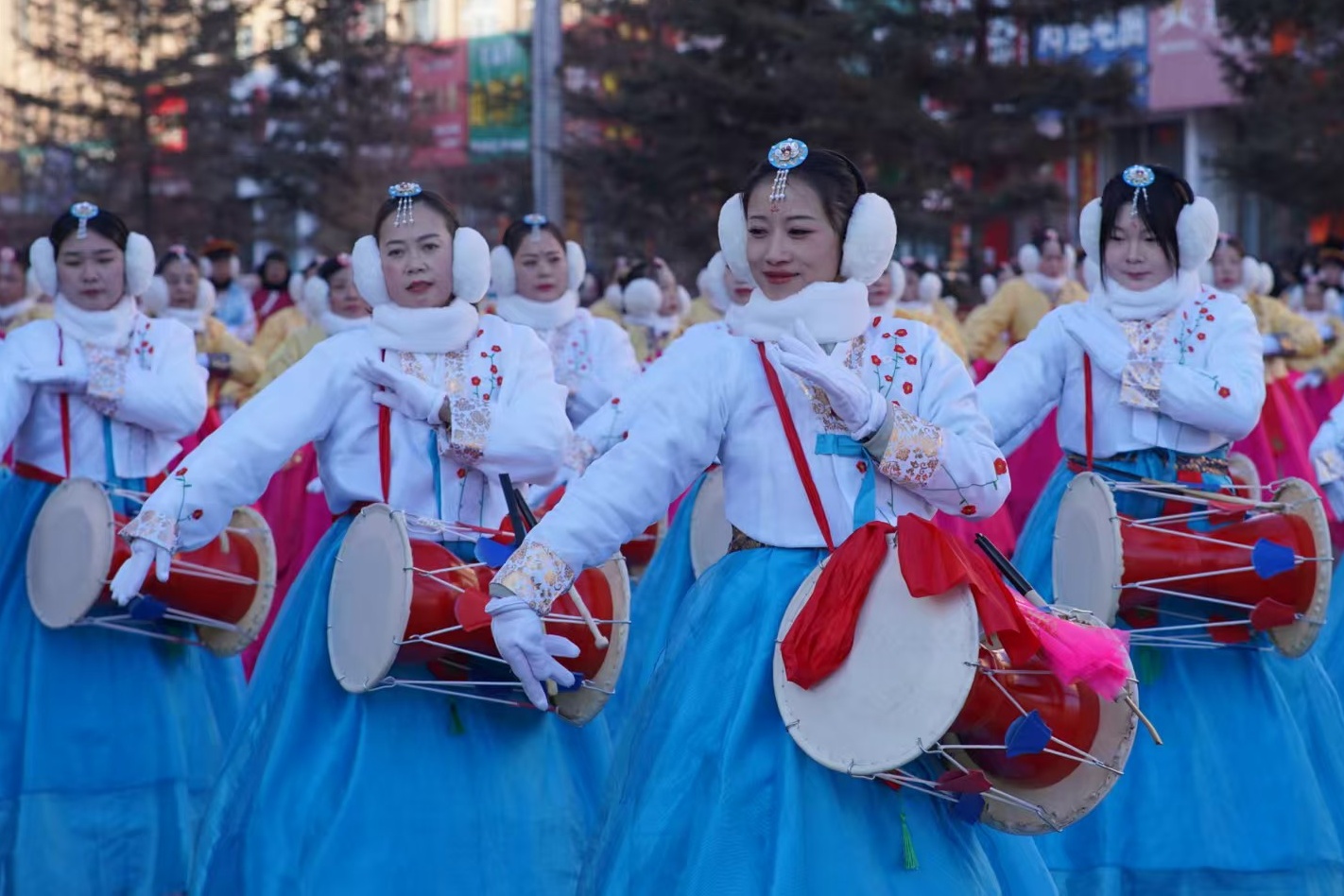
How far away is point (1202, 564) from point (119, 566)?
2801 millimetres

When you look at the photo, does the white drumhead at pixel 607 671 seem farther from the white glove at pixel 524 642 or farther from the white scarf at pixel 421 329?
the white glove at pixel 524 642

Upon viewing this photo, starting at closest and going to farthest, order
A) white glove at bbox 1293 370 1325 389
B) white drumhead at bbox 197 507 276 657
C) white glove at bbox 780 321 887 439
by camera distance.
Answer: white glove at bbox 780 321 887 439, white drumhead at bbox 197 507 276 657, white glove at bbox 1293 370 1325 389

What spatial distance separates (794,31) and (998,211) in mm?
2970

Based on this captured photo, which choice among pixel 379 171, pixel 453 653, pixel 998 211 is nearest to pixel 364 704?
pixel 453 653

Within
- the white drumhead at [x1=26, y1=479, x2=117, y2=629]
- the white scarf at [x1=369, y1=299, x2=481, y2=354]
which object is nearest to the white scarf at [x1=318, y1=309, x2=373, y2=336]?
the white drumhead at [x1=26, y1=479, x2=117, y2=629]

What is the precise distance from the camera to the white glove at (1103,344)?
5.91 metres

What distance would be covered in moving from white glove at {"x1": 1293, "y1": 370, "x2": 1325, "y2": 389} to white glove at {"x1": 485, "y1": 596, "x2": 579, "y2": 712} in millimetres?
11180

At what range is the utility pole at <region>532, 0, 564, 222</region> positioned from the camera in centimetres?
2025

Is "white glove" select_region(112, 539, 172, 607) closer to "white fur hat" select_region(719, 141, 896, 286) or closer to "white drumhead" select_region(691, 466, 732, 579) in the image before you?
"white fur hat" select_region(719, 141, 896, 286)

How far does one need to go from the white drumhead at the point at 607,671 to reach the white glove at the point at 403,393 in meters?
0.55

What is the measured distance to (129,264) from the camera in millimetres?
6895

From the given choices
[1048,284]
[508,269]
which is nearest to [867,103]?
[1048,284]

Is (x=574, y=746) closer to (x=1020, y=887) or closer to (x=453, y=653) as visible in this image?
(x=453, y=653)

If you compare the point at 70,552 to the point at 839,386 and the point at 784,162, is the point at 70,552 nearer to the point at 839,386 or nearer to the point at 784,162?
the point at 784,162
